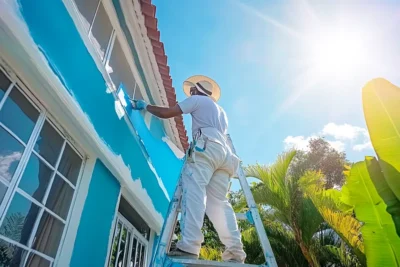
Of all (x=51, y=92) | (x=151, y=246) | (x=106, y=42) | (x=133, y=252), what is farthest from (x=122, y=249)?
(x=106, y=42)

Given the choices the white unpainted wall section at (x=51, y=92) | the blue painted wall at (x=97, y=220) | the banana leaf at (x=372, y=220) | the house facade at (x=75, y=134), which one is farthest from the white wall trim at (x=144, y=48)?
the banana leaf at (x=372, y=220)

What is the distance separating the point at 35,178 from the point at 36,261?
24.6 inches

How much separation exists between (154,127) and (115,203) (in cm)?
208

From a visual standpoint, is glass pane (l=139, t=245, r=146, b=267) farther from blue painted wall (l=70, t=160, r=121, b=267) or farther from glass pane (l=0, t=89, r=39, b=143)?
glass pane (l=0, t=89, r=39, b=143)


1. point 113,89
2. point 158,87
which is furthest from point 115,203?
point 158,87

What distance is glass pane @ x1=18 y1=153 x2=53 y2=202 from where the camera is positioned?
2465mm

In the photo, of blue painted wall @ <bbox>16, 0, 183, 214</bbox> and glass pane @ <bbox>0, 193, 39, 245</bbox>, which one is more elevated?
blue painted wall @ <bbox>16, 0, 183, 214</bbox>

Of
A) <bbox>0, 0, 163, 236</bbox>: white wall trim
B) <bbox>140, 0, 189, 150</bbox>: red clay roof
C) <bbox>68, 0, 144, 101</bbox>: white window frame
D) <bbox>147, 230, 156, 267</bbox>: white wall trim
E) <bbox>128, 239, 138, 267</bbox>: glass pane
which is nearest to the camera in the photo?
<bbox>0, 0, 163, 236</bbox>: white wall trim

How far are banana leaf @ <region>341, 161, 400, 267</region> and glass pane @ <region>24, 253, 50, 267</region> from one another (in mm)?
2585

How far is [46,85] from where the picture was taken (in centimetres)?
254

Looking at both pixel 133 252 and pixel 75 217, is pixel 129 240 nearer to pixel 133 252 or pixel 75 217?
pixel 133 252

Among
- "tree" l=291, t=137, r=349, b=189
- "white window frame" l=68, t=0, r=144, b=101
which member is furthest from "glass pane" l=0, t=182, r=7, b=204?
"tree" l=291, t=137, r=349, b=189

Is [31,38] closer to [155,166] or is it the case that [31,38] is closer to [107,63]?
[107,63]

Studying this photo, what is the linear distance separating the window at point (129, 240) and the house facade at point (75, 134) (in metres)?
0.02
